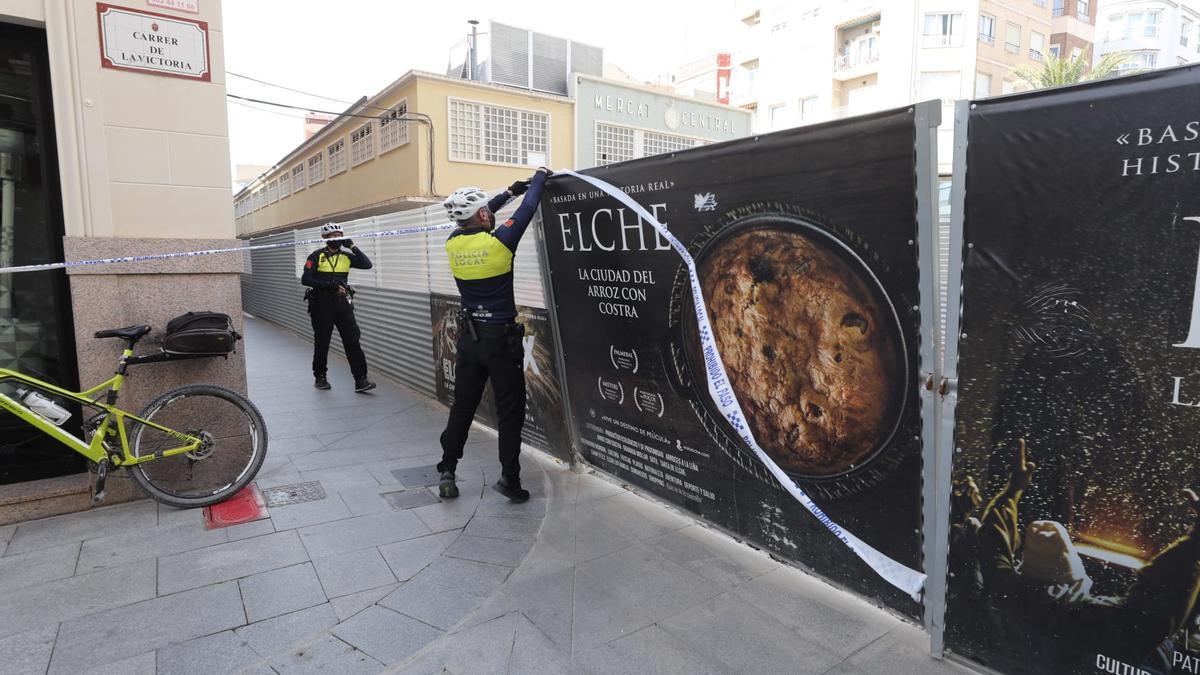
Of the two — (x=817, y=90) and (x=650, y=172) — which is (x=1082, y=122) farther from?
(x=817, y=90)

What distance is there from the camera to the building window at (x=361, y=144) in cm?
2373

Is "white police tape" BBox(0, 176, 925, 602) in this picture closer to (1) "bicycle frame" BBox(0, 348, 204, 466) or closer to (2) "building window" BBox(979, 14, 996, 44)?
(1) "bicycle frame" BBox(0, 348, 204, 466)

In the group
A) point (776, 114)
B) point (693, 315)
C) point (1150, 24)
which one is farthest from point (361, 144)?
point (1150, 24)

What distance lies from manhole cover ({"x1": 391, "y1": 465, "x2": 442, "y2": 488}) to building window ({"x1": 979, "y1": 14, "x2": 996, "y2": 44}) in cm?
4359

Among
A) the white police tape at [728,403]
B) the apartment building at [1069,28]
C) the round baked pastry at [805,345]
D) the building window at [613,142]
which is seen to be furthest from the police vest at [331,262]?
the apartment building at [1069,28]

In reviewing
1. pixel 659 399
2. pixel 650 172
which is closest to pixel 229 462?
pixel 659 399

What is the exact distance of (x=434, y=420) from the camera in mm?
6914

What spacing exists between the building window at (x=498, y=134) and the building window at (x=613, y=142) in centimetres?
231

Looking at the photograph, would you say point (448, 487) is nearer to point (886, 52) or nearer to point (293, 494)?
point (293, 494)

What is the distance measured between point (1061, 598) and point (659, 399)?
2.17m

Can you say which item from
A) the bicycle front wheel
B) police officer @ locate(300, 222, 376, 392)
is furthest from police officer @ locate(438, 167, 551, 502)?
police officer @ locate(300, 222, 376, 392)

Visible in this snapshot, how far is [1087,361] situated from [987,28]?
45.6 metres

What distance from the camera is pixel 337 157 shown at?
26312 mm

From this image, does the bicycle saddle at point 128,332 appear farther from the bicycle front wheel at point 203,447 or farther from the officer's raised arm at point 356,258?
the officer's raised arm at point 356,258
